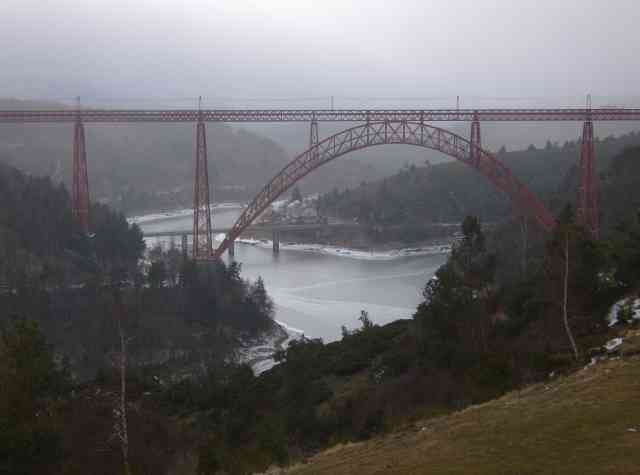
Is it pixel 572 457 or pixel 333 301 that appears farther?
pixel 333 301

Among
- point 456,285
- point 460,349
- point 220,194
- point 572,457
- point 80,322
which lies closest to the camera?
point 572,457

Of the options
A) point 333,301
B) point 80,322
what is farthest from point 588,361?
point 333,301

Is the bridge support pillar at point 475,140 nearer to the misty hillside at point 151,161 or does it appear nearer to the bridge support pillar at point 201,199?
the bridge support pillar at point 201,199

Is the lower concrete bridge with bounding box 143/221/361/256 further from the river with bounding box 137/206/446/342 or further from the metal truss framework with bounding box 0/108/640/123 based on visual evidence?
the metal truss framework with bounding box 0/108/640/123

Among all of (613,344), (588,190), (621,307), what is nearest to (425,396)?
(613,344)

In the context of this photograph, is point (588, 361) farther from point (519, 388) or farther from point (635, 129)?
point (635, 129)

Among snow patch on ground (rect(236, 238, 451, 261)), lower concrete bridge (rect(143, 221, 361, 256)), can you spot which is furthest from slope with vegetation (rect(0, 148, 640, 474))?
snow patch on ground (rect(236, 238, 451, 261))
